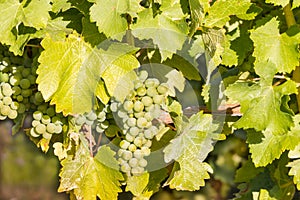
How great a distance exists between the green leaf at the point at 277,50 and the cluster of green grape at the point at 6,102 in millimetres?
610

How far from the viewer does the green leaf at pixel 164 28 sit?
1.50 metres

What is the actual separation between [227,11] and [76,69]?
0.39 metres

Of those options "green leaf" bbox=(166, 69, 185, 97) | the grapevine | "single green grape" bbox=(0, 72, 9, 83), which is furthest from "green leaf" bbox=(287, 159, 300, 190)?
"single green grape" bbox=(0, 72, 9, 83)

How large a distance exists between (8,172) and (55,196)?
307 millimetres

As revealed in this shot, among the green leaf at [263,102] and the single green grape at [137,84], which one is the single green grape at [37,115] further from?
the green leaf at [263,102]

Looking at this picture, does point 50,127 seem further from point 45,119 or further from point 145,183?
point 145,183

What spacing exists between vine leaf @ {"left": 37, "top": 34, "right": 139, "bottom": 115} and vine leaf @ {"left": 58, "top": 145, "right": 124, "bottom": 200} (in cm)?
18

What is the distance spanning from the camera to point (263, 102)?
155 cm

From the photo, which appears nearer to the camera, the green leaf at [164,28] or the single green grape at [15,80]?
the green leaf at [164,28]

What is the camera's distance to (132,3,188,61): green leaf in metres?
1.50

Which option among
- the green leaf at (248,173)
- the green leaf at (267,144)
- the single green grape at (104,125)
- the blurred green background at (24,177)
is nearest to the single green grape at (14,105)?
the single green grape at (104,125)

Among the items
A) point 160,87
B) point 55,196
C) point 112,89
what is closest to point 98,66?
point 112,89

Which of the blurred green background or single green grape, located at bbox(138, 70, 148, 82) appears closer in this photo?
single green grape, located at bbox(138, 70, 148, 82)

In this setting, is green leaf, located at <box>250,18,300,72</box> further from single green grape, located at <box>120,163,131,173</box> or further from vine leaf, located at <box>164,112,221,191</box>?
single green grape, located at <box>120,163,131,173</box>
